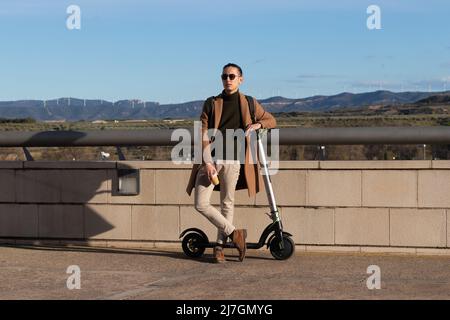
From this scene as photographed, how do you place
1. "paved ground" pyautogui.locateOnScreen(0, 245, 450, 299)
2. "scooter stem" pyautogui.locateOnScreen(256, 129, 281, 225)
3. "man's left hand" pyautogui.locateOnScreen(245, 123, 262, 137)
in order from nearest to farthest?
"paved ground" pyautogui.locateOnScreen(0, 245, 450, 299)
"man's left hand" pyautogui.locateOnScreen(245, 123, 262, 137)
"scooter stem" pyautogui.locateOnScreen(256, 129, 281, 225)

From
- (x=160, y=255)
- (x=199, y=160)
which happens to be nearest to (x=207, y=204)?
(x=199, y=160)

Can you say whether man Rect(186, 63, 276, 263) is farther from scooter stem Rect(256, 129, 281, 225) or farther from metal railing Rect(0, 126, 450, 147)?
metal railing Rect(0, 126, 450, 147)

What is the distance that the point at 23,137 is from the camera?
11336mm

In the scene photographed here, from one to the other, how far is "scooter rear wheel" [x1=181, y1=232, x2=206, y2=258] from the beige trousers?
45 cm

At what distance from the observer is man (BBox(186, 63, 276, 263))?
377 inches

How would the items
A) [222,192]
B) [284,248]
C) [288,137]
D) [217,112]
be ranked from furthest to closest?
[288,137], [284,248], [222,192], [217,112]

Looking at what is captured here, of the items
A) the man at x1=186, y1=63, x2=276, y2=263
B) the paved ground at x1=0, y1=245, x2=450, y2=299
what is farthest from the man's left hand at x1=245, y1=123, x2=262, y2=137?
the paved ground at x1=0, y1=245, x2=450, y2=299

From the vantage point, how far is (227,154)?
9.66 meters

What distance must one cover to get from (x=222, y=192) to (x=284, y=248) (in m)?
0.81

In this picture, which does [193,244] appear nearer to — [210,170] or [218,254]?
[218,254]

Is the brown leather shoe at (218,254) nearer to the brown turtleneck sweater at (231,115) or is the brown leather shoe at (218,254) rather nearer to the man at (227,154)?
the man at (227,154)

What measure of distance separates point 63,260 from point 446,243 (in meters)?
3.87

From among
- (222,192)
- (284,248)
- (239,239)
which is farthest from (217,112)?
(284,248)
